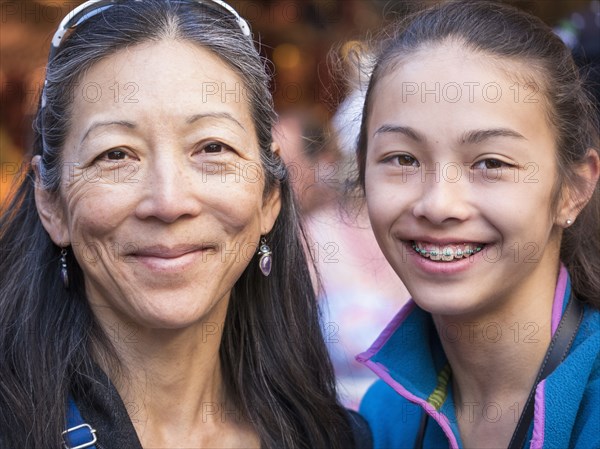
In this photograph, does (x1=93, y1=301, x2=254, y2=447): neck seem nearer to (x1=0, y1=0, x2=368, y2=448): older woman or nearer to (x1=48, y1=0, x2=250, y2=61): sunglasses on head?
(x1=0, y1=0, x2=368, y2=448): older woman

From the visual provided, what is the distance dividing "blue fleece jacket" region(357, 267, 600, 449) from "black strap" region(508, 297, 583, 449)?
0.7 inches

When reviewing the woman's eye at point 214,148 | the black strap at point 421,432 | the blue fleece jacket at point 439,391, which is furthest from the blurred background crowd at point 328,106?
the woman's eye at point 214,148

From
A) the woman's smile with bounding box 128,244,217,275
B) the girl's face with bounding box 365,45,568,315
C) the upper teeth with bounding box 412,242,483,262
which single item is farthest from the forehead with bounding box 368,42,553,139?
the woman's smile with bounding box 128,244,217,275

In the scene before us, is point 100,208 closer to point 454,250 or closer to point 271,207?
point 271,207

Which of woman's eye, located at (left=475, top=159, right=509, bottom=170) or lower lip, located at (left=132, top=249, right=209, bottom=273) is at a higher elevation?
woman's eye, located at (left=475, top=159, right=509, bottom=170)

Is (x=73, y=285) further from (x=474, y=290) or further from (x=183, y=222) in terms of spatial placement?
(x=474, y=290)

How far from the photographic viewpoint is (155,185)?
6.54 ft

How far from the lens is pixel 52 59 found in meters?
2.19

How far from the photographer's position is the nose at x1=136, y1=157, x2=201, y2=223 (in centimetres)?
197

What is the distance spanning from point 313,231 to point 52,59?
2.02 metres

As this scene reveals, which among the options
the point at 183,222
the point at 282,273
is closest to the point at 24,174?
Result: the point at 183,222

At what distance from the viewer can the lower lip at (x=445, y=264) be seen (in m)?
2.13

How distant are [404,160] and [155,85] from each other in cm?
67

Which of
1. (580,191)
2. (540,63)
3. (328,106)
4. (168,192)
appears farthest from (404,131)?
(328,106)
